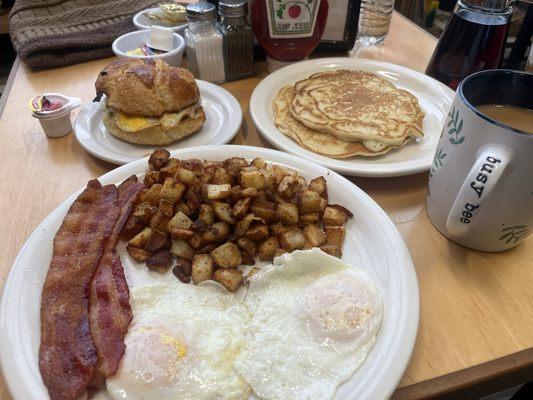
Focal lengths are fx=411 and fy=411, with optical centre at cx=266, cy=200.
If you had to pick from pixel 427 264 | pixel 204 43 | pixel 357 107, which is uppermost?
pixel 204 43

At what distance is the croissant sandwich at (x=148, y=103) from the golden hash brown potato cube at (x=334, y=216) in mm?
626

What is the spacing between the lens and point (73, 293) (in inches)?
36.7

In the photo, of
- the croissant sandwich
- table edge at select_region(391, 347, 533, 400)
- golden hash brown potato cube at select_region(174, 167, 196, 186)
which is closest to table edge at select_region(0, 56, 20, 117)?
the croissant sandwich

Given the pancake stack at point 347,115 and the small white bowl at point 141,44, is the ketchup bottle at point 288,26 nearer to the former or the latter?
the pancake stack at point 347,115

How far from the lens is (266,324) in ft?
3.10

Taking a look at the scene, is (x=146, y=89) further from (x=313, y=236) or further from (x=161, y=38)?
(x=313, y=236)

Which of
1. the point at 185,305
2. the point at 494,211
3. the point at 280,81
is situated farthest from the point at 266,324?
the point at 280,81

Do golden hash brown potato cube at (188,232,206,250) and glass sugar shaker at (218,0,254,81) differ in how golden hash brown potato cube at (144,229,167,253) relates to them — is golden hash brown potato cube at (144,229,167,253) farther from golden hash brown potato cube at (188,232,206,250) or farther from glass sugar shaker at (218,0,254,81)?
glass sugar shaker at (218,0,254,81)

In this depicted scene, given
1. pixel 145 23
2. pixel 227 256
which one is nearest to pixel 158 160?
pixel 227 256

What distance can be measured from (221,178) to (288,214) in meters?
0.22

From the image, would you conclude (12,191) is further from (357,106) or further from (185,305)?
(357,106)

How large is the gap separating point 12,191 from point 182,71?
693mm

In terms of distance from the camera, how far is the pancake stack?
1398mm

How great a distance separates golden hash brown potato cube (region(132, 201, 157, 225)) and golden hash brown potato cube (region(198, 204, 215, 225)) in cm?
13
